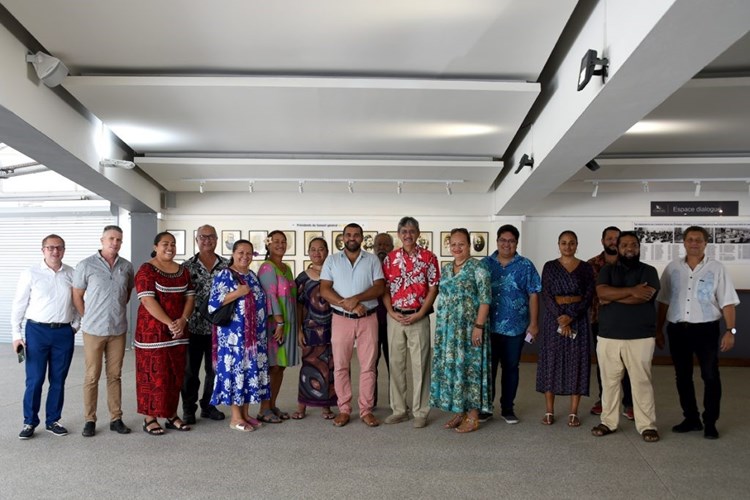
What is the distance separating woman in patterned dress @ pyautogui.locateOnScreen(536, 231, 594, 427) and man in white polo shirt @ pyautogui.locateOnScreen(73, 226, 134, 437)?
339cm

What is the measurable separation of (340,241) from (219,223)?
1.98 m

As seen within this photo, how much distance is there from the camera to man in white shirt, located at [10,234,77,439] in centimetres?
480

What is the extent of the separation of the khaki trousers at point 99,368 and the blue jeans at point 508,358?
2.97 metres

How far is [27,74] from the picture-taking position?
4.92 m

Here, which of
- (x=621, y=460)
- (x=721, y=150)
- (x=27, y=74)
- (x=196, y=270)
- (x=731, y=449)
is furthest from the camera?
(x=721, y=150)

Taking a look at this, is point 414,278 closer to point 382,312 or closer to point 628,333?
point 382,312

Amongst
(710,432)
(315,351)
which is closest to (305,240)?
(315,351)

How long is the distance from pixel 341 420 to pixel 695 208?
24.4 ft

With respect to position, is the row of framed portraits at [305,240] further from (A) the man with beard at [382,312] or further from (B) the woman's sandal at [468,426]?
(B) the woman's sandal at [468,426]

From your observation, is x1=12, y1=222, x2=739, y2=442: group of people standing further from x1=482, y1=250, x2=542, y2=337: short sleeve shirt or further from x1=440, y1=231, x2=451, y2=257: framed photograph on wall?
x1=440, y1=231, x2=451, y2=257: framed photograph on wall

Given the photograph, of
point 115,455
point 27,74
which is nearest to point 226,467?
point 115,455

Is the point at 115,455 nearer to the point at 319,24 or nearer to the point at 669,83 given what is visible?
the point at 319,24

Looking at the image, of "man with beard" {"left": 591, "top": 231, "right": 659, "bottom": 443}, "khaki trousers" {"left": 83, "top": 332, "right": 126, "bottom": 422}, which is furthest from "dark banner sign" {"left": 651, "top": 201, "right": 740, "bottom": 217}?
"khaki trousers" {"left": 83, "top": 332, "right": 126, "bottom": 422}

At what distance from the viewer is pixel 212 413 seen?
5336 millimetres
